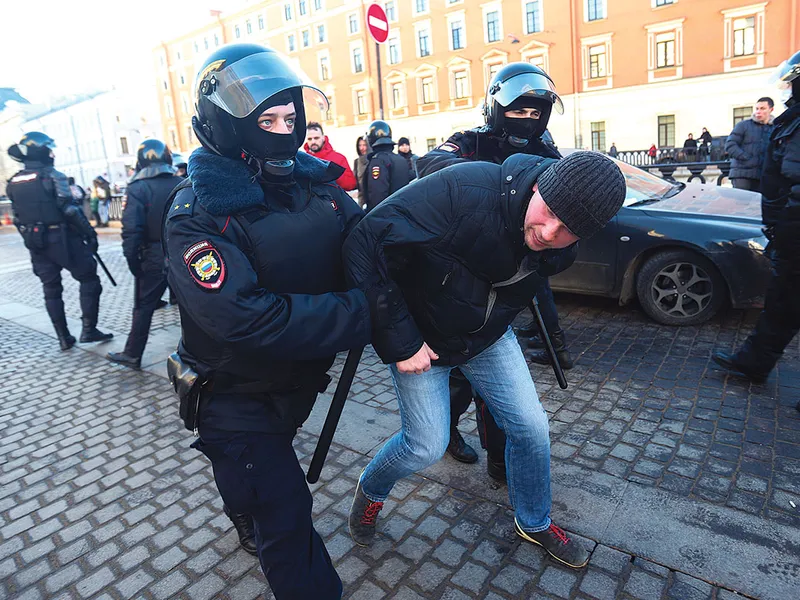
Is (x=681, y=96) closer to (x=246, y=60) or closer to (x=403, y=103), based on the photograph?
(x=403, y=103)

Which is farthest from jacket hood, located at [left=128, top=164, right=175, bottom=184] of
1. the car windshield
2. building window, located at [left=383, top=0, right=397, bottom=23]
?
building window, located at [left=383, top=0, right=397, bottom=23]

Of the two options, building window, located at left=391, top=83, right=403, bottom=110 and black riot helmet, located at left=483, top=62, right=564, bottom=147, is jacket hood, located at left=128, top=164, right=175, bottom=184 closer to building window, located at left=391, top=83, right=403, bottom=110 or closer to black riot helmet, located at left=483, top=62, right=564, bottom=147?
black riot helmet, located at left=483, top=62, right=564, bottom=147

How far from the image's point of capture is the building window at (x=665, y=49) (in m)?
→ 30.9

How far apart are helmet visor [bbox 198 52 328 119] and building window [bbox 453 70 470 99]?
127 feet

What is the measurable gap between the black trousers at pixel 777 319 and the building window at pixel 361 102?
141 feet

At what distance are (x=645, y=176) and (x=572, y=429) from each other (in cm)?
379

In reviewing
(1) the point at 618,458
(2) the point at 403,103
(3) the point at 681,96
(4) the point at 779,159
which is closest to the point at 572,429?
(1) the point at 618,458

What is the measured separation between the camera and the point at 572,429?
3486 mm

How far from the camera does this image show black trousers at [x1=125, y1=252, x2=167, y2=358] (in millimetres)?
5191

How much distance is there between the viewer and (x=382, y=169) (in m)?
7.30

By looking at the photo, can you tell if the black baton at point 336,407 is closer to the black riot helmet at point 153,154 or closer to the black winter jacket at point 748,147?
the black riot helmet at point 153,154

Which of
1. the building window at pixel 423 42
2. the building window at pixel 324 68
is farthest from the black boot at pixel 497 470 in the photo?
the building window at pixel 324 68

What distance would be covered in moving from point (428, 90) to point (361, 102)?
21.0 ft

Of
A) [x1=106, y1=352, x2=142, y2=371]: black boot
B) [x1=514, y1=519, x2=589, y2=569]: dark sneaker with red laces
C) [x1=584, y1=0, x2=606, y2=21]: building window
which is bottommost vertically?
[x1=514, y1=519, x2=589, y2=569]: dark sneaker with red laces
